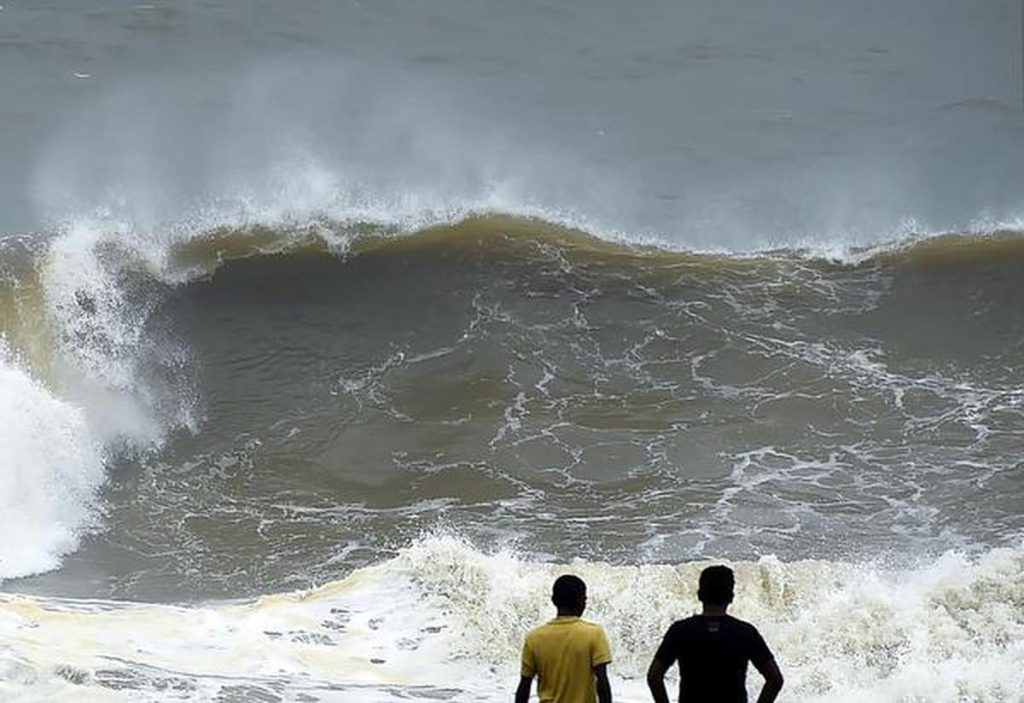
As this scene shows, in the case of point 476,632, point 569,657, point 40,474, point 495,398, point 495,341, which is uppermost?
point 495,341

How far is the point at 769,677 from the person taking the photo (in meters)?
6.18

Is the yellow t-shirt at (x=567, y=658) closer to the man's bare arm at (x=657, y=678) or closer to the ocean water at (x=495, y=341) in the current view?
the man's bare arm at (x=657, y=678)

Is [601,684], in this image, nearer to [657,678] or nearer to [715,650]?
[657,678]

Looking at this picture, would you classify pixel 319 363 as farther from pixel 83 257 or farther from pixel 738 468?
pixel 738 468

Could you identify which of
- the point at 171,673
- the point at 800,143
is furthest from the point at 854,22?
the point at 171,673

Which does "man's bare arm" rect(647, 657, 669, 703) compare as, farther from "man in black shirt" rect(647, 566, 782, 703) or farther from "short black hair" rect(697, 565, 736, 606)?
"short black hair" rect(697, 565, 736, 606)

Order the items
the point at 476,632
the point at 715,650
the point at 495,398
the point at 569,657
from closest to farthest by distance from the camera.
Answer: the point at 715,650 → the point at 569,657 → the point at 476,632 → the point at 495,398

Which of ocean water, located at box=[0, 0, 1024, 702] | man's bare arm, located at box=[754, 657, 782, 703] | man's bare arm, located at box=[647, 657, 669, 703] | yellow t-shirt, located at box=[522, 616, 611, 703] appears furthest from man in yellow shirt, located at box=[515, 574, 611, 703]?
ocean water, located at box=[0, 0, 1024, 702]

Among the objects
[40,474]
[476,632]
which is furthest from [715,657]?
[40,474]

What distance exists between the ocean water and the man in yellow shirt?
3.17 meters

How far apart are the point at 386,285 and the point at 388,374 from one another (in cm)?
189

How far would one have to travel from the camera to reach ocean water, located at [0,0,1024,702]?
34.8 feet

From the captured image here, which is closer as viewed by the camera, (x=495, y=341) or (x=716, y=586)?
(x=716, y=586)

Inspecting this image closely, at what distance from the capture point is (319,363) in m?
16.7
